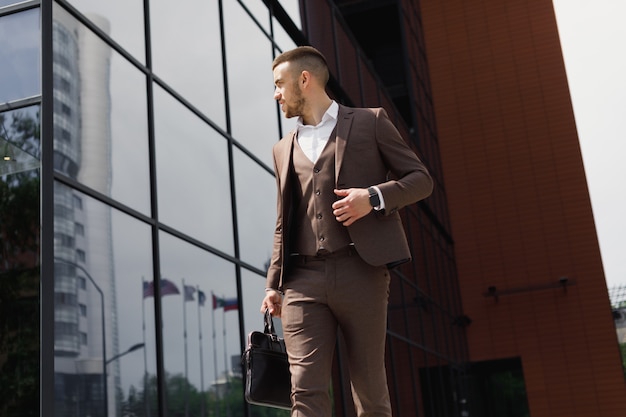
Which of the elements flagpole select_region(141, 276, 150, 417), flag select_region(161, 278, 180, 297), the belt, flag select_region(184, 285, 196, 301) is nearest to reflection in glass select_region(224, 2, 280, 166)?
flag select_region(184, 285, 196, 301)

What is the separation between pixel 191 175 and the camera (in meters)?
6.39

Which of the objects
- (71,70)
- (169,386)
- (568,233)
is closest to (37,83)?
(71,70)

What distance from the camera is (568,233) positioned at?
736 inches

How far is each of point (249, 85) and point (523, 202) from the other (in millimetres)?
12460

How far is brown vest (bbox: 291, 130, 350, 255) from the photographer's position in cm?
279

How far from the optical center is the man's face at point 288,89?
116 inches

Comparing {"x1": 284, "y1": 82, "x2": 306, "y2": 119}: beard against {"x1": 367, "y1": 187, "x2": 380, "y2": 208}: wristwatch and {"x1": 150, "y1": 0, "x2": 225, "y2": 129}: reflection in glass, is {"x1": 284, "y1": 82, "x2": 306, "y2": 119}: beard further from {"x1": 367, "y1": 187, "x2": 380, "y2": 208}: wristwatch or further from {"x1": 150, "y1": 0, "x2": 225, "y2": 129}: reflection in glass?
{"x1": 150, "y1": 0, "x2": 225, "y2": 129}: reflection in glass

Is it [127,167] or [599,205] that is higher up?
[599,205]

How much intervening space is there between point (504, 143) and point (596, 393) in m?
5.90

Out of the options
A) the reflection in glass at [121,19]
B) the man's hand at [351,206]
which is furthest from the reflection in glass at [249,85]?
the man's hand at [351,206]

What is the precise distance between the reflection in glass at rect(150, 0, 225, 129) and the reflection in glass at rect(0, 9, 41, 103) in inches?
59.1

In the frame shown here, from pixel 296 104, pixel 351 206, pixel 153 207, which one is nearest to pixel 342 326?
pixel 351 206

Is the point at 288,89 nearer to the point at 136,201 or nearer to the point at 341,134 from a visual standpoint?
the point at 341,134

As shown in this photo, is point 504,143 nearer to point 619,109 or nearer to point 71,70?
point 619,109
